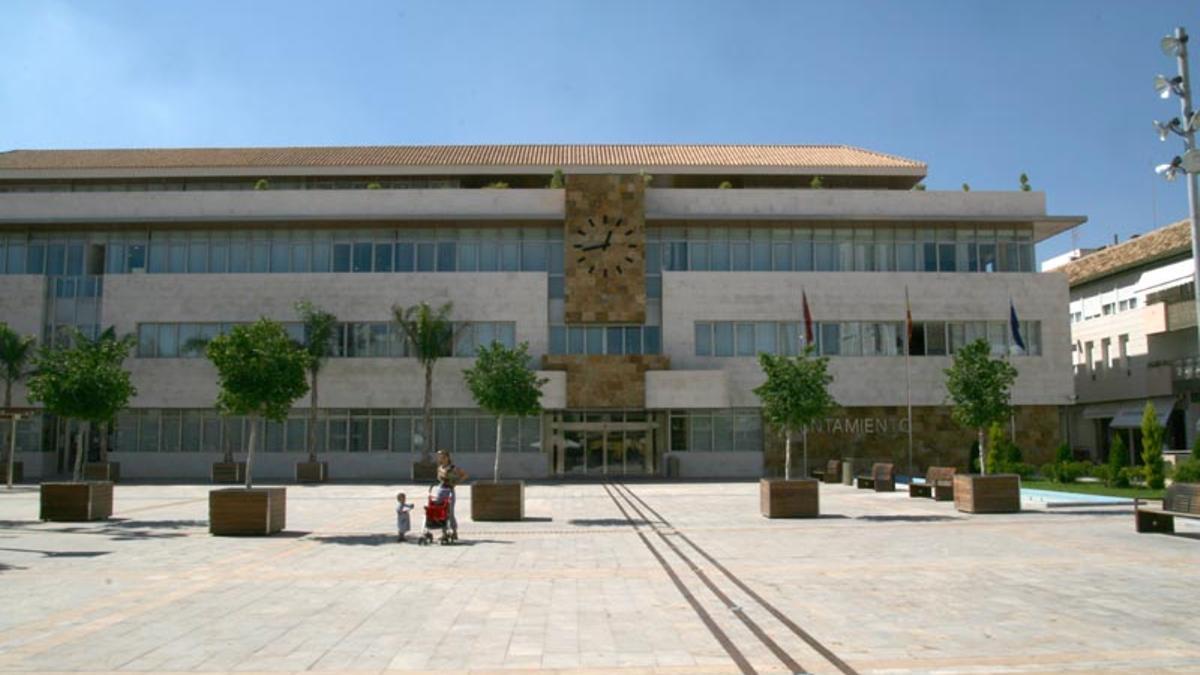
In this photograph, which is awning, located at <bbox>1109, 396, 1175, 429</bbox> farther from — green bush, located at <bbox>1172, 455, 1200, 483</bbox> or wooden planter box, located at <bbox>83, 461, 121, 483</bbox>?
wooden planter box, located at <bbox>83, 461, 121, 483</bbox>

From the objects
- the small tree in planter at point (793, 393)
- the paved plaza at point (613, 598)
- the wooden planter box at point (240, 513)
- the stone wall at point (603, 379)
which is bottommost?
the paved plaza at point (613, 598)

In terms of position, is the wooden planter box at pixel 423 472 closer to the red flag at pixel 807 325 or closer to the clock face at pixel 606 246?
the clock face at pixel 606 246

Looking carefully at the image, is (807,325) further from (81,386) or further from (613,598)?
(613,598)

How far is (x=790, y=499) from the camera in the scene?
882 inches

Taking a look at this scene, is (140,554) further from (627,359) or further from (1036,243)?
(1036,243)

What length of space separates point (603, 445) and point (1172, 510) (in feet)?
89.9

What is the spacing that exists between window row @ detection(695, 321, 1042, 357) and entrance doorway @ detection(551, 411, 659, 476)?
178 inches

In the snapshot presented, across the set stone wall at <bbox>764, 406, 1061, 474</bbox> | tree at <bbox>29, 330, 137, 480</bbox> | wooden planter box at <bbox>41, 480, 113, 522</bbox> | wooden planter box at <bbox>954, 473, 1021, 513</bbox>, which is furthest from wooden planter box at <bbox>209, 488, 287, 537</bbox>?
stone wall at <bbox>764, 406, 1061, 474</bbox>

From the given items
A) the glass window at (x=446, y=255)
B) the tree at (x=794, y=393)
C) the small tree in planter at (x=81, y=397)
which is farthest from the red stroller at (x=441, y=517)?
the glass window at (x=446, y=255)

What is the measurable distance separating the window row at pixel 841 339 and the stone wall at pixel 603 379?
3185 millimetres

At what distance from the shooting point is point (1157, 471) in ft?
100

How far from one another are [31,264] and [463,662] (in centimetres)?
4487

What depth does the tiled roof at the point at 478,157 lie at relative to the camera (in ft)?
161

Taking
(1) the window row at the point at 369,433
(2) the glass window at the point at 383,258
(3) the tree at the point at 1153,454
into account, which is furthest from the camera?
(2) the glass window at the point at 383,258
